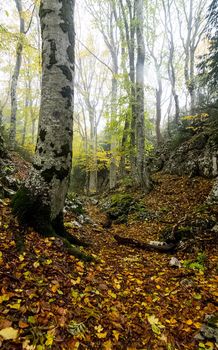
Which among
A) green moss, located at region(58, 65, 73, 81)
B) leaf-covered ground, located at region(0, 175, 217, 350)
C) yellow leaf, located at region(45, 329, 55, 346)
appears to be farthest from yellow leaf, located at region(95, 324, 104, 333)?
green moss, located at region(58, 65, 73, 81)

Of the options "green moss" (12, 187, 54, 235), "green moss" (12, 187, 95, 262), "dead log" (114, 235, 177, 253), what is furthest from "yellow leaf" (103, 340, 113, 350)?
"dead log" (114, 235, 177, 253)

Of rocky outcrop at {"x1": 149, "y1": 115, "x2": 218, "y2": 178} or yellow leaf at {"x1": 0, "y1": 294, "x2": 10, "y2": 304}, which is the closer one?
yellow leaf at {"x1": 0, "y1": 294, "x2": 10, "y2": 304}

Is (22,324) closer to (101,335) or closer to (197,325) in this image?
(101,335)

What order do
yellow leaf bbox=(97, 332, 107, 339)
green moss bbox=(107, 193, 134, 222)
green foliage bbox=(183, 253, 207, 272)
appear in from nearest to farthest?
1. yellow leaf bbox=(97, 332, 107, 339)
2. green foliage bbox=(183, 253, 207, 272)
3. green moss bbox=(107, 193, 134, 222)

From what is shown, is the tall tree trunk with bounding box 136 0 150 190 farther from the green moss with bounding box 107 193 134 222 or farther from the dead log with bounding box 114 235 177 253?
the dead log with bounding box 114 235 177 253

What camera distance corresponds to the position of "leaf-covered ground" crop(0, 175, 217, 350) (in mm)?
2008

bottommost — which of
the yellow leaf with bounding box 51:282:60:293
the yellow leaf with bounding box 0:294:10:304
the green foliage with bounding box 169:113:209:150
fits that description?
the yellow leaf with bounding box 51:282:60:293

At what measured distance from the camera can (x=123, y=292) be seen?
9.66 feet

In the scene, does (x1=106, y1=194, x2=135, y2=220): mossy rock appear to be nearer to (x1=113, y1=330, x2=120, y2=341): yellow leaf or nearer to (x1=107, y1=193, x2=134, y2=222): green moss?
(x1=107, y1=193, x2=134, y2=222): green moss

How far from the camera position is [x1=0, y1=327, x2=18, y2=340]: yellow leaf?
1750mm

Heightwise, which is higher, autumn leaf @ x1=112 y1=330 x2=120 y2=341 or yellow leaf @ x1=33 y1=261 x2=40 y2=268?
yellow leaf @ x1=33 y1=261 x2=40 y2=268

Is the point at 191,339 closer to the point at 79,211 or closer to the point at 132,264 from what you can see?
the point at 132,264

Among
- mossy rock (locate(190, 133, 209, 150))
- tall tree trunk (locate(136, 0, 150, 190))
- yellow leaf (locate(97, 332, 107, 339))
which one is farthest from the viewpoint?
mossy rock (locate(190, 133, 209, 150))

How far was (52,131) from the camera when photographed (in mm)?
3473
